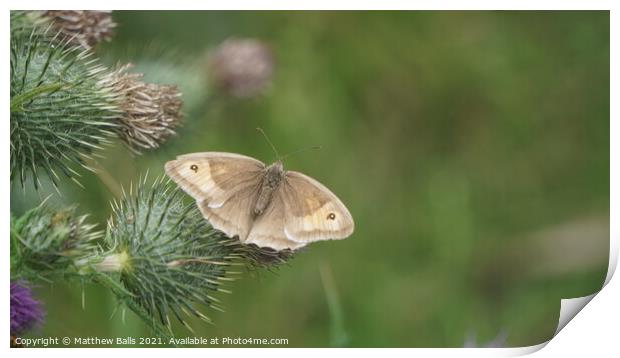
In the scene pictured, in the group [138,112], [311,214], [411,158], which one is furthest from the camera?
[411,158]

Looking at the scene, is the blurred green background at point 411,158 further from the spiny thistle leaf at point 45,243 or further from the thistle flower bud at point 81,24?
the spiny thistle leaf at point 45,243

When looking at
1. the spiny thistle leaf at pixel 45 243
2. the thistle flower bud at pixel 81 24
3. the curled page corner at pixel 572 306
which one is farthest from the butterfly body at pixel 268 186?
the curled page corner at pixel 572 306

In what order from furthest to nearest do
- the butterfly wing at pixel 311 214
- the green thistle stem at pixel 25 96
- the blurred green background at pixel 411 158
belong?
the blurred green background at pixel 411 158 → the butterfly wing at pixel 311 214 → the green thistle stem at pixel 25 96

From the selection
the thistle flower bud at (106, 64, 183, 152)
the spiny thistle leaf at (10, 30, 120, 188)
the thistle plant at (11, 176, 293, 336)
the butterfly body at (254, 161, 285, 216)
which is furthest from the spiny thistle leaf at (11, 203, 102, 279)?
the butterfly body at (254, 161, 285, 216)

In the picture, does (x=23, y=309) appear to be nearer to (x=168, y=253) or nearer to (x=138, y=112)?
(x=168, y=253)

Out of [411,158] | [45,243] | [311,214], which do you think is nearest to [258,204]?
[311,214]

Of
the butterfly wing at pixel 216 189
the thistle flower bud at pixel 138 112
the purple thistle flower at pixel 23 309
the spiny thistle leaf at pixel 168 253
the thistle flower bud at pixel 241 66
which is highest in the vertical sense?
the thistle flower bud at pixel 241 66
